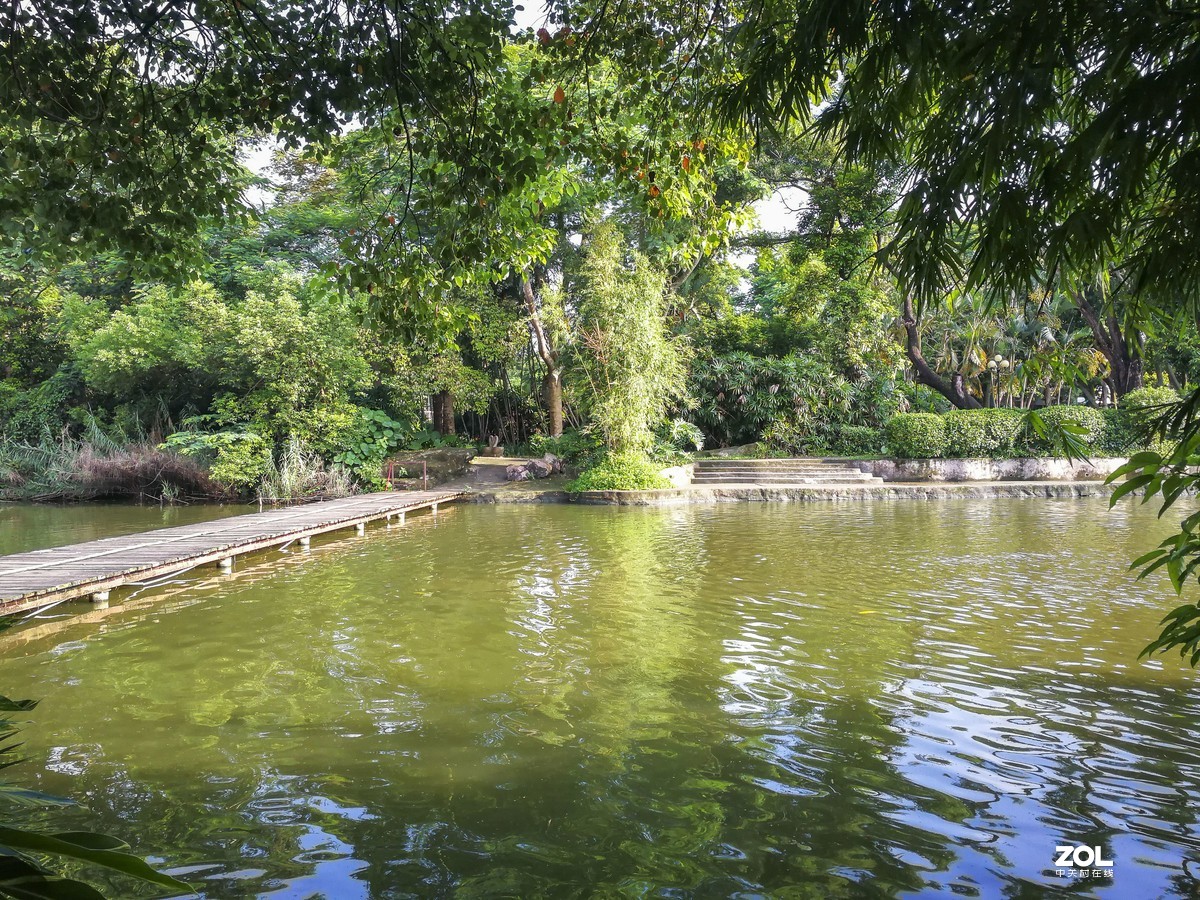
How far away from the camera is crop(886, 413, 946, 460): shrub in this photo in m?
18.4

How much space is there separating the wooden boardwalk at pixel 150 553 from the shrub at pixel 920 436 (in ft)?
39.4

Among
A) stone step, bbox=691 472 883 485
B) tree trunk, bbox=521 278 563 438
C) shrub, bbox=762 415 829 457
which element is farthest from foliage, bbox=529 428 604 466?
shrub, bbox=762 415 829 457

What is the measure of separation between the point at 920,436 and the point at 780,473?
11.5ft

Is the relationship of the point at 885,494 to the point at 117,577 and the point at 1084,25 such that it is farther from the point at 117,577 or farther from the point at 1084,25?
the point at 1084,25

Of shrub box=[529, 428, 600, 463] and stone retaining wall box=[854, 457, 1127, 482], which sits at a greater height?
shrub box=[529, 428, 600, 463]

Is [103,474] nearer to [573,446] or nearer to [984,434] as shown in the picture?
[573,446]

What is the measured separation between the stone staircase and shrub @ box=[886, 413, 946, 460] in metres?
Result: 1.20

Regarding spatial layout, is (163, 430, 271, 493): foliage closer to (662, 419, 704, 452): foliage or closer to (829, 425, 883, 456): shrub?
(662, 419, 704, 452): foliage

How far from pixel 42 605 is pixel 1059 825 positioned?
7237 millimetres

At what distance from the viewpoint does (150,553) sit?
8523 mm

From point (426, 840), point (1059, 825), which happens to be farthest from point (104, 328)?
point (1059, 825)

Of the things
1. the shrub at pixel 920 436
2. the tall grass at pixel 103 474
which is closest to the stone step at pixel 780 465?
the shrub at pixel 920 436

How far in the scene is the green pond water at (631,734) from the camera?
9.16ft

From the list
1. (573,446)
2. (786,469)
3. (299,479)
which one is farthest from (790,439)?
(299,479)
